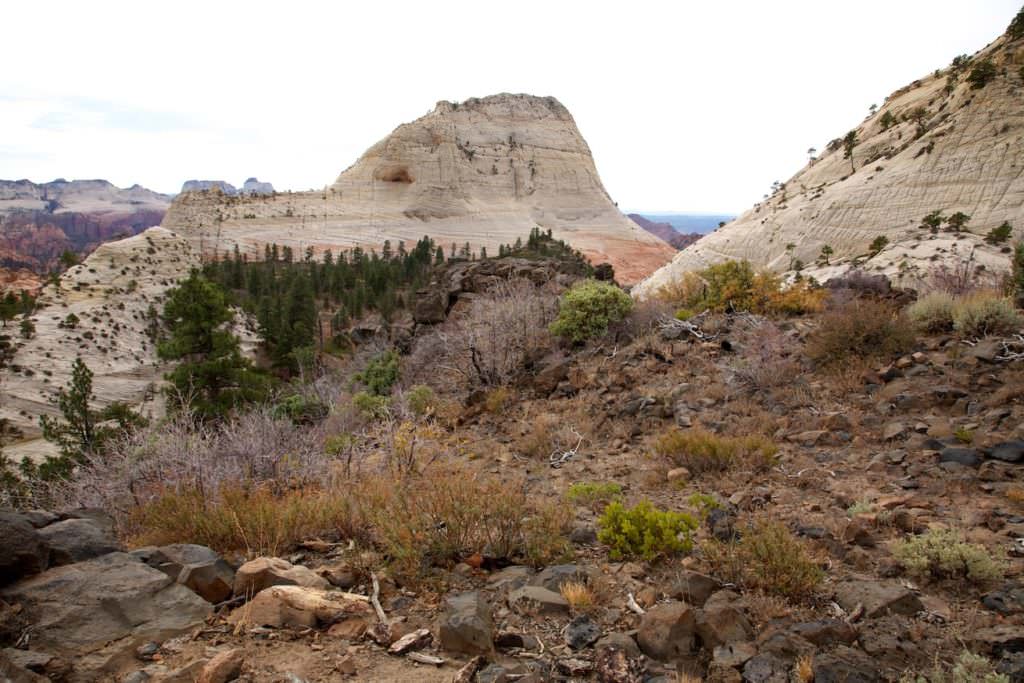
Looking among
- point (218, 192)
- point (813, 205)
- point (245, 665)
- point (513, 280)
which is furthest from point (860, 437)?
point (218, 192)

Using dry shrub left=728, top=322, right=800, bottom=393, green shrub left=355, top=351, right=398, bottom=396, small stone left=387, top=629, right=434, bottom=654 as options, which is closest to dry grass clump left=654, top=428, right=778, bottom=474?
dry shrub left=728, top=322, right=800, bottom=393

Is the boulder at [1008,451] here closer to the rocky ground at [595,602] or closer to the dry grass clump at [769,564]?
the rocky ground at [595,602]

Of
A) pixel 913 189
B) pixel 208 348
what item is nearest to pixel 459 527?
pixel 208 348

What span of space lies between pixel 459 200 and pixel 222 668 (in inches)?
2532

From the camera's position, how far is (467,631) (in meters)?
2.67

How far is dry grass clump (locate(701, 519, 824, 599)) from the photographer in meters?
2.99

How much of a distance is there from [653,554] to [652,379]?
15.4 feet

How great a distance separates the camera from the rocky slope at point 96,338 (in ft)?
88.5

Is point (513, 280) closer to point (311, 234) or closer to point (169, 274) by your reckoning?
point (169, 274)

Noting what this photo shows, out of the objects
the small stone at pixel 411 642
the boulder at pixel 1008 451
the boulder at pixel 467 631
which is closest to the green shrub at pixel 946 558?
the boulder at pixel 1008 451

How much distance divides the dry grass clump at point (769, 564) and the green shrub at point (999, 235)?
48.7 ft

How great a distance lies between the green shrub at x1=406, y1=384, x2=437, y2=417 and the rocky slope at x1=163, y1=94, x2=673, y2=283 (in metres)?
39.6

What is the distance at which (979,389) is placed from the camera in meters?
5.68

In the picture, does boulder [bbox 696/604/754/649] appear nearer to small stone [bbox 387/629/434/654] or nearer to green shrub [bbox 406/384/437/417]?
small stone [bbox 387/629/434/654]
